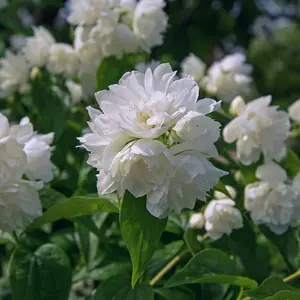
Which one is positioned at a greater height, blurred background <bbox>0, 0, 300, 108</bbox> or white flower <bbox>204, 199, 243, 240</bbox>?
white flower <bbox>204, 199, 243, 240</bbox>

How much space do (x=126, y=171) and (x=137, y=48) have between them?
0.71 metres

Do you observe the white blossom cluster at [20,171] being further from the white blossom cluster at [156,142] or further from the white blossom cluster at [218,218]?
the white blossom cluster at [218,218]

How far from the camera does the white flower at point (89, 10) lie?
1396mm

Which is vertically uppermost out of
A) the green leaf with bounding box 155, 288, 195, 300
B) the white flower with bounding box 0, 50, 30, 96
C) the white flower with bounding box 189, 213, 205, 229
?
the white flower with bounding box 0, 50, 30, 96

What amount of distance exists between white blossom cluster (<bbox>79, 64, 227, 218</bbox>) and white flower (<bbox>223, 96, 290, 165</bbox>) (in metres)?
0.41

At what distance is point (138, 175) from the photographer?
0.87m

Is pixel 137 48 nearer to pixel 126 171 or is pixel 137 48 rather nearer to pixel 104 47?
pixel 104 47

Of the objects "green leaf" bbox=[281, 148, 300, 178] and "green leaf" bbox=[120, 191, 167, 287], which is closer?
"green leaf" bbox=[120, 191, 167, 287]

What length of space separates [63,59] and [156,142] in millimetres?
810

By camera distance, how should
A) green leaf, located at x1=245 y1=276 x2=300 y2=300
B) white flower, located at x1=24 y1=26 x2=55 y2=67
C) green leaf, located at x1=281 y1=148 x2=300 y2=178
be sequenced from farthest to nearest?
white flower, located at x1=24 y1=26 x2=55 y2=67 → green leaf, located at x1=281 y1=148 x2=300 y2=178 → green leaf, located at x1=245 y1=276 x2=300 y2=300

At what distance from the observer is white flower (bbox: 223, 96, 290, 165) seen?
4.16 feet

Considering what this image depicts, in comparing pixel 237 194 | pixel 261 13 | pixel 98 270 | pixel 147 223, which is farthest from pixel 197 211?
pixel 261 13

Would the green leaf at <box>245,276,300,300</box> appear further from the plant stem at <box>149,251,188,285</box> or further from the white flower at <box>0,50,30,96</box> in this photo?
the white flower at <box>0,50,30,96</box>

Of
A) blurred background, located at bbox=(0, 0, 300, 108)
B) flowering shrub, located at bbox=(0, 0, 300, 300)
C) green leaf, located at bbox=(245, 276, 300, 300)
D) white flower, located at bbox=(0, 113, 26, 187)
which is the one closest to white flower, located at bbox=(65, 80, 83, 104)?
flowering shrub, located at bbox=(0, 0, 300, 300)
